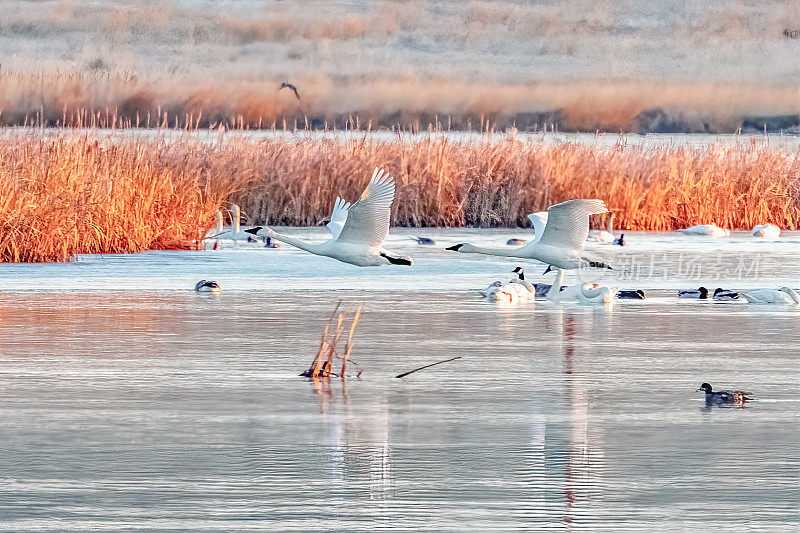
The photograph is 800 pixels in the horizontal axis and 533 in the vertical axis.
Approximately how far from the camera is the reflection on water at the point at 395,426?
5234mm

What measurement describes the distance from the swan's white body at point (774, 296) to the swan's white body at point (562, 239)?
1538mm

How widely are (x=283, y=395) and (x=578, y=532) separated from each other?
310cm

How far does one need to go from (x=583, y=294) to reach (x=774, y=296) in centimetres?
155

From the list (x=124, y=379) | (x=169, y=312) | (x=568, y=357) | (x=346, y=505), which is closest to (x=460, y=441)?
(x=346, y=505)

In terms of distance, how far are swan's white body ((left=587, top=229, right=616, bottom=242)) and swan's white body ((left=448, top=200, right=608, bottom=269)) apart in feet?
23.3

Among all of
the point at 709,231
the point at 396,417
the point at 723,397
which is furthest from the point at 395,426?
the point at 709,231

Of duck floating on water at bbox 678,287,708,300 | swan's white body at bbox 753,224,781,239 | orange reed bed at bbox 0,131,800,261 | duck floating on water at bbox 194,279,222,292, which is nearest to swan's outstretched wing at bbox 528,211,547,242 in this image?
duck floating on water at bbox 678,287,708,300

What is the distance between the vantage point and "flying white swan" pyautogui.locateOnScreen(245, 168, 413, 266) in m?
13.9

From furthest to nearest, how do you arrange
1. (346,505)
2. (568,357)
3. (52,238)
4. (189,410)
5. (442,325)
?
1. (52,238)
2. (442,325)
3. (568,357)
4. (189,410)
5. (346,505)

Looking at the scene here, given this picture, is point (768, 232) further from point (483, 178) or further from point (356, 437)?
point (356, 437)

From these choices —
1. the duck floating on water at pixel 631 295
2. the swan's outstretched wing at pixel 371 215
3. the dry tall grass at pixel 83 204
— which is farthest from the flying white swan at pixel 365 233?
the dry tall grass at pixel 83 204

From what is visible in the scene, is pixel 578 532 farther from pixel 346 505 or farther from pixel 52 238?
pixel 52 238

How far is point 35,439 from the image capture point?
6.45m

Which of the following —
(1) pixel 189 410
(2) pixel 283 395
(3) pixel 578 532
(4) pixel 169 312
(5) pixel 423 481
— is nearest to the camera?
(3) pixel 578 532
